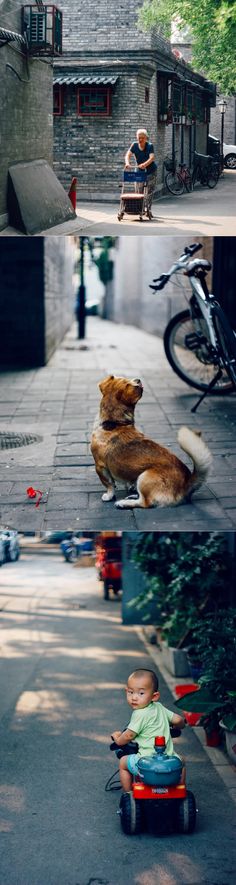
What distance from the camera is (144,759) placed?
662 centimetres

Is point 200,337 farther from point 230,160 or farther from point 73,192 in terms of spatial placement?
point 73,192

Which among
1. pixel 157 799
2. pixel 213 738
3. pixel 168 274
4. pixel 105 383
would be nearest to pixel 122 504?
pixel 105 383

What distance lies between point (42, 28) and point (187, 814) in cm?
453

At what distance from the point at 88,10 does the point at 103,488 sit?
2809mm

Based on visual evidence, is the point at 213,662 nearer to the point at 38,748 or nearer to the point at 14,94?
the point at 38,748

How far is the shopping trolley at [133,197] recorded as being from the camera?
5.80 m

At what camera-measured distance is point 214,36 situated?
6.22m

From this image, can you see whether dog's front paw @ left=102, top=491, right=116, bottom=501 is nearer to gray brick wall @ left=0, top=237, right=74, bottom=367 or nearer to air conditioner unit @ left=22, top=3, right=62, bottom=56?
gray brick wall @ left=0, top=237, right=74, bottom=367

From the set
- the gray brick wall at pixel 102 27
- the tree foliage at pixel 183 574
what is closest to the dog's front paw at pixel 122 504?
the tree foliage at pixel 183 574

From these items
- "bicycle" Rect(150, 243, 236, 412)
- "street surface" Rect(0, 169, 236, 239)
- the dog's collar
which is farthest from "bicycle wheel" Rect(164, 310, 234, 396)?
"street surface" Rect(0, 169, 236, 239)

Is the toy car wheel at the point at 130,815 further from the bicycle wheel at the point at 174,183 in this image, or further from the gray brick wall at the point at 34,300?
the bicycle wheel at the point at 174,183

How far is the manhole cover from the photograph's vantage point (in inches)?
281

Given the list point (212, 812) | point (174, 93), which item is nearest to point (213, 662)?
point (212, 812)

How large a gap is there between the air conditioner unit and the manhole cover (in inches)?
91.8
